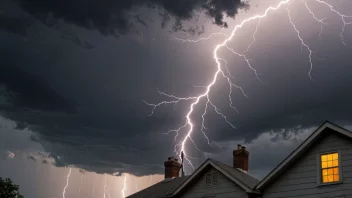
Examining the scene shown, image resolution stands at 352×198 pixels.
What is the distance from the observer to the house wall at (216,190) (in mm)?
24406

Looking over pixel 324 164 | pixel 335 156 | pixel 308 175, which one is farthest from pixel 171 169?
pixel 335 156

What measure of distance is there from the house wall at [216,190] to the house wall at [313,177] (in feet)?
6.35

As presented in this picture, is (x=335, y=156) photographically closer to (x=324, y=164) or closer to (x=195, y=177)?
(x=324, y=164)

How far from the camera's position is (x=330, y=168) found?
20.8 metres

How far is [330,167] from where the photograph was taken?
2080 centimetres

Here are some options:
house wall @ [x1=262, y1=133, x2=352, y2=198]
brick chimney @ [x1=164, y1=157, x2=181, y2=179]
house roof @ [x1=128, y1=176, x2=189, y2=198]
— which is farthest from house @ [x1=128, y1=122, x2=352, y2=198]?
brick chimney @ [x1=164, y1=157, x2=181, y2=179]

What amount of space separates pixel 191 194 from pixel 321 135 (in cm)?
917

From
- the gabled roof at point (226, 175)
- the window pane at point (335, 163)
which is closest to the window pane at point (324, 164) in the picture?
the window pane at point (335, 163)

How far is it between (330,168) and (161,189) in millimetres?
13908

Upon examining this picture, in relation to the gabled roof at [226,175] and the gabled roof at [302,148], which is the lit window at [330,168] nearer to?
the gabled roof at [302,148]

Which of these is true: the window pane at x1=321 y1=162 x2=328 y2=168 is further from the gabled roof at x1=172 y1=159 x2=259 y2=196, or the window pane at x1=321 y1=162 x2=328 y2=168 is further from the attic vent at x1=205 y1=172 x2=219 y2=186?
the attic vent at x1=205 y1=172 x2=219 y2=186

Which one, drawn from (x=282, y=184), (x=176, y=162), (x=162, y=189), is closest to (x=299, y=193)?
(x=282, y=184)

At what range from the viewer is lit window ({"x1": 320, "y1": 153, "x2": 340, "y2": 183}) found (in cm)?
2059

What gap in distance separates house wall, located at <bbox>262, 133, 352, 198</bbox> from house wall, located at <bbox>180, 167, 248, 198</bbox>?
1.94m
